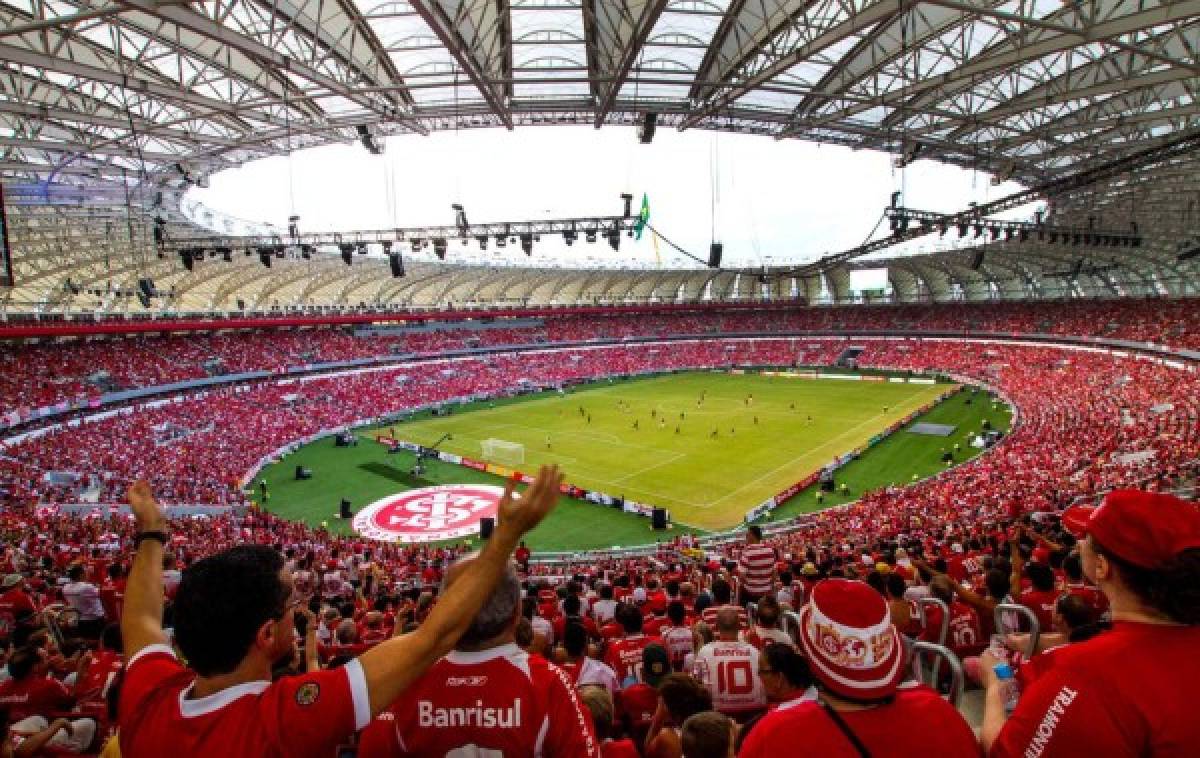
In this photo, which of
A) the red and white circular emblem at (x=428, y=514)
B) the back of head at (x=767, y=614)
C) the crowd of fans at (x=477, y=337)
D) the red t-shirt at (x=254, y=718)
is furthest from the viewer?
the crowd of fans at (x=477, y=337)

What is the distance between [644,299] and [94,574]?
70.9 m

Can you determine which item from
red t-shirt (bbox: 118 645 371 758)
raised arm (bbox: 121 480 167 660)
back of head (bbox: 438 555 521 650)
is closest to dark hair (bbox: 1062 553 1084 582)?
back of head (bbox: 438 555 521 650)

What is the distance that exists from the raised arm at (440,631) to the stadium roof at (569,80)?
41.9 ft

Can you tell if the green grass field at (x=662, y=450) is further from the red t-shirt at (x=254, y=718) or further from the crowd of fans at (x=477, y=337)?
the red t-shirt at (x=254, y=718)

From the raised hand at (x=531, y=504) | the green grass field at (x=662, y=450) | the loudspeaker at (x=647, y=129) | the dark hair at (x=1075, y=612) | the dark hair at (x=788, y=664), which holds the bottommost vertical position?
the green grass field at (x=662, y=450)

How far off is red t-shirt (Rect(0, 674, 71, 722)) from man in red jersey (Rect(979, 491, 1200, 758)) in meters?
6.54

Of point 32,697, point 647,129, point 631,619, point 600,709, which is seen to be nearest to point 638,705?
point 600,709

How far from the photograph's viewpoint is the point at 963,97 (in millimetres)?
21281

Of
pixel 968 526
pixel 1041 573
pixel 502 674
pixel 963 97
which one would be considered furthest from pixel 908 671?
pixel 963 97

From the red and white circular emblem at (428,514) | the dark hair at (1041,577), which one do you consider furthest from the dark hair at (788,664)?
the red and white circular emblem at (428,514)

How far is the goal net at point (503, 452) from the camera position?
117 ft

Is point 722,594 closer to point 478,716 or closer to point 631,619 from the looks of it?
point 631,619

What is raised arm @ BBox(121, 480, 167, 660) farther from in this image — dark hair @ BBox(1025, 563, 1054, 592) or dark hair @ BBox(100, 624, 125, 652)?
dark hair @ BBox(1025, 563, 1054, 592)

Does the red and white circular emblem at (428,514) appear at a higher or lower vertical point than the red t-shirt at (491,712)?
lower
